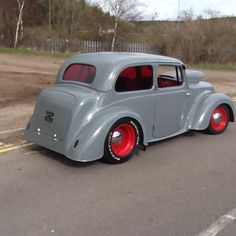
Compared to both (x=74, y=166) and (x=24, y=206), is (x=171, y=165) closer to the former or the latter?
(x=74, y=166)

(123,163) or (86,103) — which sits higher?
(86,103)

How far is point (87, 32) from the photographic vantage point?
40438 millimetres

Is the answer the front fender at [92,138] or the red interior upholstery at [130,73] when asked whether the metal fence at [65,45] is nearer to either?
the red interior upholstery at [130,73]

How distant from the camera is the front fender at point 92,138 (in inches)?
231

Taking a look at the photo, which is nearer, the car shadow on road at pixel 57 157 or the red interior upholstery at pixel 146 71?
the car shadow on road at pixel 57 157

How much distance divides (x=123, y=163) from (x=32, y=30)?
3524 centimetres

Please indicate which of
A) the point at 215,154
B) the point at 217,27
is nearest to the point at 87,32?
the point at 217,27

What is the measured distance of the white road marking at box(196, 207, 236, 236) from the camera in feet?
13.7

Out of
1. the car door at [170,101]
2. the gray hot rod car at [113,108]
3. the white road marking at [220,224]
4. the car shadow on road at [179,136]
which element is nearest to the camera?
the white road marking at [220,224]

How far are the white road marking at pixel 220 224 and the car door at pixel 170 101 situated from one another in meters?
2.55

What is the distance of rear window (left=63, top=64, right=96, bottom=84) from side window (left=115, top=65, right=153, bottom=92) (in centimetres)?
43

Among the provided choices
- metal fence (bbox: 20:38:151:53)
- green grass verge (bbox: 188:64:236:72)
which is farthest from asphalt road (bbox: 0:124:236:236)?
metal fence (bbox: 20:38:151:53)

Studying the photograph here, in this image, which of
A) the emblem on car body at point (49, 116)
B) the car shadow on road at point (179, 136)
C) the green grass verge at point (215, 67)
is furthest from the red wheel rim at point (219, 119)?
the green grass verge at point (215, 67)

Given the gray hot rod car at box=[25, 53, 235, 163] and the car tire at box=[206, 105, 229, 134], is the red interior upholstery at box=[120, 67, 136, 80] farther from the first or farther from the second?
the car tire at box=[206, 105, 229, 134]
